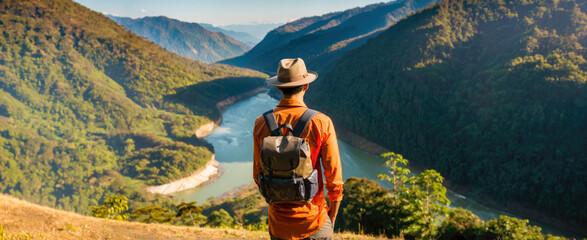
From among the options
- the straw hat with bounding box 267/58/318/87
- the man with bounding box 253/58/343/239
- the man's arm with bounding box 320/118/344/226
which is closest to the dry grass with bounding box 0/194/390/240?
the man with bounding box 253/58/343/239

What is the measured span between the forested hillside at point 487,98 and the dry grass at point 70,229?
40.3 metres

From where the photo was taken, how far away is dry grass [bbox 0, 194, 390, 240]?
6.23 meters

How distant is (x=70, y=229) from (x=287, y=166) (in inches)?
262

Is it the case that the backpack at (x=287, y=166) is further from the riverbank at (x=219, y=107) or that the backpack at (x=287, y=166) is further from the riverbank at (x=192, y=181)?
the riverbank at (x=219, y=107)

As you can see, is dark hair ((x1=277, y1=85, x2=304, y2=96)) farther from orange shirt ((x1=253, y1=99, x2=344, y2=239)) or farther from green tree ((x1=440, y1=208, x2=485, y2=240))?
green tree ((x1=440, y1=208, x2=485, y2=240))

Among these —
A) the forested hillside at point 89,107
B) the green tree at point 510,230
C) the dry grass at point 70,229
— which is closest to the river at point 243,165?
the forested hillside at point 89,107

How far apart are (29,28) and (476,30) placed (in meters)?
133

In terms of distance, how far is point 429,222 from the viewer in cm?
768

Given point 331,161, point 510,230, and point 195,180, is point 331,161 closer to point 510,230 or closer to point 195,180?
point 510,230

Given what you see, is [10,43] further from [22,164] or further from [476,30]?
[476,30]

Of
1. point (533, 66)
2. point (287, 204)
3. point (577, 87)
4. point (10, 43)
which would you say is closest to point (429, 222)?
point (287, 204)

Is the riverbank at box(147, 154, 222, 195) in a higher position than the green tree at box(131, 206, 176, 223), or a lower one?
lower

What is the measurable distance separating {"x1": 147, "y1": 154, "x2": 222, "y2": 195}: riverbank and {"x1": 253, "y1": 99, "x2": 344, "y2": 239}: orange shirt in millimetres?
54913

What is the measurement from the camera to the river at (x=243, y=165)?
39.1 m
